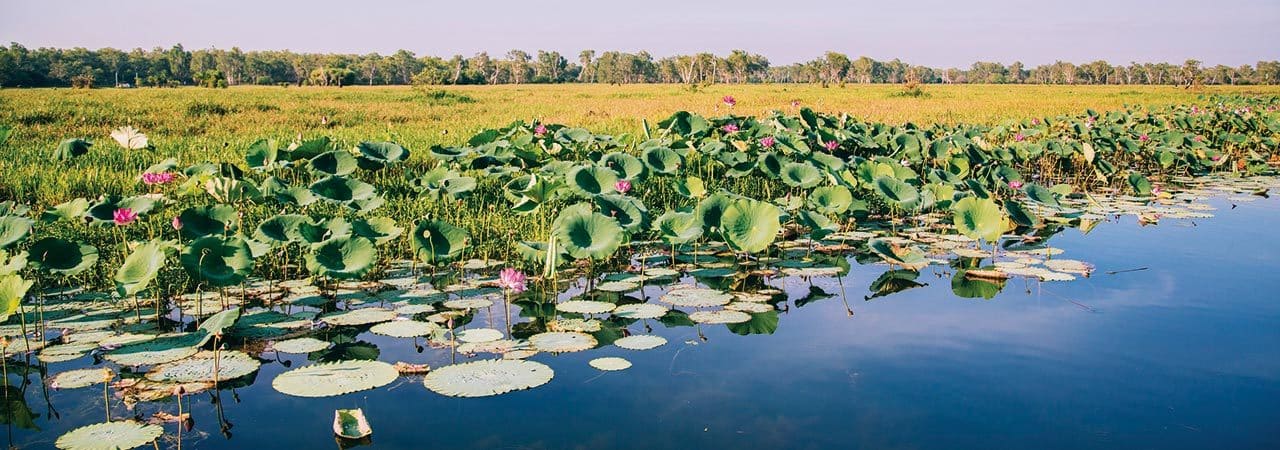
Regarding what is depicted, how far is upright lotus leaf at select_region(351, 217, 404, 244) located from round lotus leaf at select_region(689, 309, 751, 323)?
4.47ft

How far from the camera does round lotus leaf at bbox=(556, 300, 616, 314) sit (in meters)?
3.37

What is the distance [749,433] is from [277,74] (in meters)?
97.2

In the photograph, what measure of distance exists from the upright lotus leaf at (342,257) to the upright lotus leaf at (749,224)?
1.56 meters

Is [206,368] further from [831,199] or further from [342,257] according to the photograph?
[831,199]

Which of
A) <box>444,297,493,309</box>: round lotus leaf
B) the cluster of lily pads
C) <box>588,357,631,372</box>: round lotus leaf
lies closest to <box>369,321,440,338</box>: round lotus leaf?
the cluster of lily pads

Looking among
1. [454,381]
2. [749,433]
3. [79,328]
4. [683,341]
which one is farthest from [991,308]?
[79,328]

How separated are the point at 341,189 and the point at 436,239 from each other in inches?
33.4

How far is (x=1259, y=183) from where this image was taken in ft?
27.1

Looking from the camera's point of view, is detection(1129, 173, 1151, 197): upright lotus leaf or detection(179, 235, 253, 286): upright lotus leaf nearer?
detection(179, 235, 253, 286): upright lotus leaf

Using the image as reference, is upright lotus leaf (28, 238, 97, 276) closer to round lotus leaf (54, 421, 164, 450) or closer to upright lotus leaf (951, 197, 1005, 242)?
round lotus leaf (54, 421, 164, 450)

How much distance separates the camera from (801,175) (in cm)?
541

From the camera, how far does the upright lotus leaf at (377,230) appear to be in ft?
12.2

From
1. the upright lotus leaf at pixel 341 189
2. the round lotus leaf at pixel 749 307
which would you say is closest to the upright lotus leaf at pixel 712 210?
the round lotus leaf at pixel 749 307

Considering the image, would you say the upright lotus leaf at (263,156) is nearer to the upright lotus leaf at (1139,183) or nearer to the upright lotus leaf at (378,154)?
the upright lotus leaf at (378,154)
